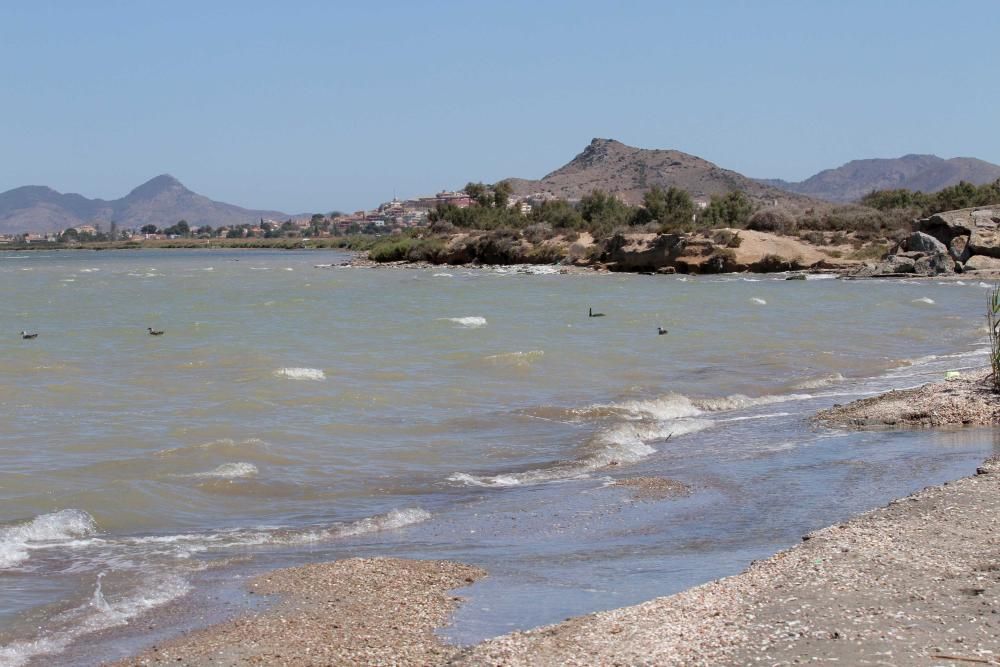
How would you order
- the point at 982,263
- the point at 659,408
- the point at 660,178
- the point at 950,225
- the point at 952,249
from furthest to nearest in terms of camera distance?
1. the point at 660,178
2. the point at 950,225
3. the point at 952,249
4. the point at 982,263
5. the point at 659,408

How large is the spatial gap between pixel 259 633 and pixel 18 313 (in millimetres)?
31744

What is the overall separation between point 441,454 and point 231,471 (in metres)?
2.58

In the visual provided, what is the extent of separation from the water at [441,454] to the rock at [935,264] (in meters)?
17.5

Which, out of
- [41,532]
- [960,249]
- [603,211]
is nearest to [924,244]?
[960,249]

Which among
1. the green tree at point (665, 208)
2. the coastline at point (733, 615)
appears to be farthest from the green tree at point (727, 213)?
the coastline at point (733, 615)

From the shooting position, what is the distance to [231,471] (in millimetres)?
11984

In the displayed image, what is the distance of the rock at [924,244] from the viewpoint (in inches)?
1838

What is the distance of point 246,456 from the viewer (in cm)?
1284

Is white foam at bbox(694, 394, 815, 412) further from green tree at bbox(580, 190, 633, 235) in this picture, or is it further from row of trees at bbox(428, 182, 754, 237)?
green tree at bbox(580, 190, 633, 235)

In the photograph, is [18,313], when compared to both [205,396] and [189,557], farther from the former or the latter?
[189,557]

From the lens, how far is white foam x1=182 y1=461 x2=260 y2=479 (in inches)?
466

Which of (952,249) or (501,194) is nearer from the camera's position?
(952,249)

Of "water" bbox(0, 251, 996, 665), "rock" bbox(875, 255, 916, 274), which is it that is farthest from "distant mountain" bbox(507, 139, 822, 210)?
"water" bbox(0, 251, 996, 665)

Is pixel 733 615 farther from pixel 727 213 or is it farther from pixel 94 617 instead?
pixel 727 213
